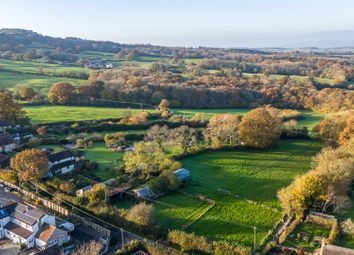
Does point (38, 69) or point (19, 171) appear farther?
point (38, 69)

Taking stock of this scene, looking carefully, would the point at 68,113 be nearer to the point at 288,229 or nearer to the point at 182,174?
the point at 182,174

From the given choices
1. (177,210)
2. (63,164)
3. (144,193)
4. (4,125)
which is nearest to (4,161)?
(63,164)

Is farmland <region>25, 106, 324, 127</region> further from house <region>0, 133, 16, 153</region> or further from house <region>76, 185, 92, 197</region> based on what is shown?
house <region>76, 185, 92, 197</region>

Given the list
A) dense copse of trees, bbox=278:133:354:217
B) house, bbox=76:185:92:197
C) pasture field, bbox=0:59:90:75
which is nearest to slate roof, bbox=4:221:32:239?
house, bbox=76:185:92:197

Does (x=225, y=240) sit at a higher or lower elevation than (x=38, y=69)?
lower

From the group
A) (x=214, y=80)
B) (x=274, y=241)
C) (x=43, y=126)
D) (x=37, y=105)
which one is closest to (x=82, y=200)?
(x=274, y=241)

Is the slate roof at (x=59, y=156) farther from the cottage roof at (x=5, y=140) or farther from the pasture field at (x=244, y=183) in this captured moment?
the pasture field at (x=244, y=183)

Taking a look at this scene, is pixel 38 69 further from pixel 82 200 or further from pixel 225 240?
pixel 225 240

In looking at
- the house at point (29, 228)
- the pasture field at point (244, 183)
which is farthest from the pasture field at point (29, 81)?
the house at point (29, 228)
